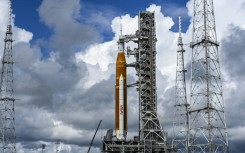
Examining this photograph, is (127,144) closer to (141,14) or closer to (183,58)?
(183,58)

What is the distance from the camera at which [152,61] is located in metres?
113

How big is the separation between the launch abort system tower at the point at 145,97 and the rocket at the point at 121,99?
6.99ft

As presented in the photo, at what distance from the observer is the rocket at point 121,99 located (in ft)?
347

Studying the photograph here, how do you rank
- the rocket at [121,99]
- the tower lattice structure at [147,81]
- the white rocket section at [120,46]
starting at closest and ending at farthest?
the rocket at [121,99] → the tower lattice structure at [147,81] → the white rocket section at [120,46]

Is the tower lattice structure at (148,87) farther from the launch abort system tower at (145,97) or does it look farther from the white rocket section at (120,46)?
the white rocket section at (120,46)

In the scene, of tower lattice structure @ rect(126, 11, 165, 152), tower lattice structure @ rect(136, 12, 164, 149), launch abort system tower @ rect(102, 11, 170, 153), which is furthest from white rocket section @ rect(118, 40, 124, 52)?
tower lattice structure @ rect(136, 12, 164, 149)

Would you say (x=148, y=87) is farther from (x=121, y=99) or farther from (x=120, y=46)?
(x=120, y=46)

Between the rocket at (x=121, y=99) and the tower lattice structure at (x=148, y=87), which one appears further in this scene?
the tower lattice structure at (x=148, y=87)

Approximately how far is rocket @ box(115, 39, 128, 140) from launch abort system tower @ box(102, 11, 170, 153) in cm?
213

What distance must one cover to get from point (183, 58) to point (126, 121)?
69.1 ft

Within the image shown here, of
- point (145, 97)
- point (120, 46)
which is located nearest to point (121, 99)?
point (145, 97)

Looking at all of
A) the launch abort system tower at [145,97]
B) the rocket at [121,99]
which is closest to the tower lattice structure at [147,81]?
the launch abort system tower at [145,97]

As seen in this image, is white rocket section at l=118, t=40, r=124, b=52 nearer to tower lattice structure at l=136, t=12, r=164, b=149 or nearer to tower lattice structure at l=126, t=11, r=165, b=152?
tower lattice structure at l=126, t=11, r=165, b=152

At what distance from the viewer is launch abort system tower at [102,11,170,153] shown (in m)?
106
